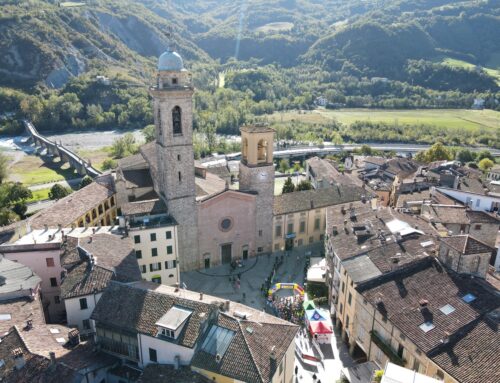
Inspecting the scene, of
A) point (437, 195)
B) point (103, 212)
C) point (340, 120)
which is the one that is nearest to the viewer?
point (103, 212)

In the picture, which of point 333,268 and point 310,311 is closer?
point 310,311

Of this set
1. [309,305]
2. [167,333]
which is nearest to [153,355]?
[167,333]

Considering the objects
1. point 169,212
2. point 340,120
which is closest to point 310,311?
point 169,212

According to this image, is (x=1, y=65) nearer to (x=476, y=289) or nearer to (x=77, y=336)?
(x=77, y=336)

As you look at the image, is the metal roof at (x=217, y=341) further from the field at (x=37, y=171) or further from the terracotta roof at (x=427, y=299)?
the field at (x=37, y=171)

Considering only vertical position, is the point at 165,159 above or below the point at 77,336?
above

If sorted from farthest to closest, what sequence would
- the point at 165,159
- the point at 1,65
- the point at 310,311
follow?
the point at 1,65
the point at 165,159
the point at 310,311

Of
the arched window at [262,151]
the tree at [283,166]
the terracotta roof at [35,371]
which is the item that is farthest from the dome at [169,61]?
the tree at [283,166]
